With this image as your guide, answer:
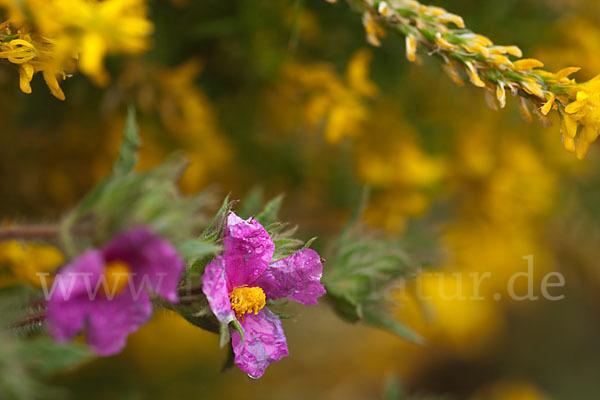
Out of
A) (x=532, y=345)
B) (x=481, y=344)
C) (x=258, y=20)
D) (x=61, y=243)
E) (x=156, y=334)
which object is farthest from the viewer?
(x=532, y=345)

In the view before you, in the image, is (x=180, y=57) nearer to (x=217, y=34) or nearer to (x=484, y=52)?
(x=217, y=34)

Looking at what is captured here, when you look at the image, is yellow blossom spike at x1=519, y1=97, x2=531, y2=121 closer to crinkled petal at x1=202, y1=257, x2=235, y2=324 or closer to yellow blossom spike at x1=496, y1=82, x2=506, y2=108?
yellow blossom spike at x1=496, y1=82, x2=506, y2=108

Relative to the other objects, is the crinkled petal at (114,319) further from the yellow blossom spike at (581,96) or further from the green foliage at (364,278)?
the yellow blossom spike at (581,96)

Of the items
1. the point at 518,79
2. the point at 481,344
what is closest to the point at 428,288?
the point at 481,344

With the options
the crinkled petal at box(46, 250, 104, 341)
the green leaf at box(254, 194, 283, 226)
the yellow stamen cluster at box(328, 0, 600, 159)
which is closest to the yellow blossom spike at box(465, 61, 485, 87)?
the yellow stamen cluster at box(328, 0, 600, 159)

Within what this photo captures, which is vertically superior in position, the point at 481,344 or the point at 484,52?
the point at 484,52

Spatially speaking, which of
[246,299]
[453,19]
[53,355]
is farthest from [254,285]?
[453,19]
